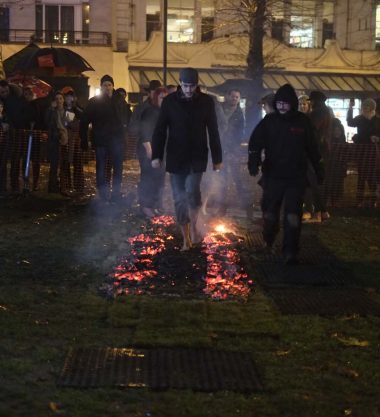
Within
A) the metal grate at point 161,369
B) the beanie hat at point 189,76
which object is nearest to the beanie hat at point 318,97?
the beanie hat at point 189,76

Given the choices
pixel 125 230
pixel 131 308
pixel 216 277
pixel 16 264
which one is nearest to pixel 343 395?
pixel 131 308

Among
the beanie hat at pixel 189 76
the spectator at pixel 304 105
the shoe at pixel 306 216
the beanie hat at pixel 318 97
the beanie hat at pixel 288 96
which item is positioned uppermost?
the beanie hat at pixel 189 76

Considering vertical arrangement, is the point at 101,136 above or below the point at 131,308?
above

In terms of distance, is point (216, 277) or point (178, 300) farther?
point (216, 277)

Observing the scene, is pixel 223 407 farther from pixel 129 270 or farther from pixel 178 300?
pixel 129 270

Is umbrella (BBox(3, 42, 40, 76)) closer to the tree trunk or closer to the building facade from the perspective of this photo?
the tree trunk

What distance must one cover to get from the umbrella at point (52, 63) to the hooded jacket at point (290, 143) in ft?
42.8

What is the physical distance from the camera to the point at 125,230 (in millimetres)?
9977

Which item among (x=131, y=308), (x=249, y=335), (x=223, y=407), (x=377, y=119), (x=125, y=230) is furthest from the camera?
(x=377, y=119)

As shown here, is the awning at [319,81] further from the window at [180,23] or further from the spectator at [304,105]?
the spectator at [304,105]

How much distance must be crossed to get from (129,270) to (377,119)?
7134 mm

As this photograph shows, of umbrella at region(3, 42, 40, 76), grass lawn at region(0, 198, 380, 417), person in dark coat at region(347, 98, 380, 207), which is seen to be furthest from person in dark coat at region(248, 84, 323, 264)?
umbrella at region(3, 42, 40, 76)

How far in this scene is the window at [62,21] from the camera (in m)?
37.3

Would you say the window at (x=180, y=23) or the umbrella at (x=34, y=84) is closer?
the umbrella at (x=34, y=84)
